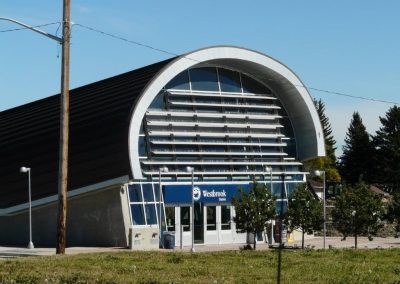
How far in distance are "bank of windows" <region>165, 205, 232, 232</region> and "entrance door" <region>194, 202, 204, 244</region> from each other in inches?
19.2

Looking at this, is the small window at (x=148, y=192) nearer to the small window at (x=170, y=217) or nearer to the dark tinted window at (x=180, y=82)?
the small window at (x=170, y=217)

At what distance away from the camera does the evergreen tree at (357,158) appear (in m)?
105

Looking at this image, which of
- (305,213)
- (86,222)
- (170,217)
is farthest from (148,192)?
(305,213)

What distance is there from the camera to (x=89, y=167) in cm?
4181

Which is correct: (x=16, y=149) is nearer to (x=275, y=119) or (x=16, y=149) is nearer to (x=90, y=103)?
(x=90, y=103)

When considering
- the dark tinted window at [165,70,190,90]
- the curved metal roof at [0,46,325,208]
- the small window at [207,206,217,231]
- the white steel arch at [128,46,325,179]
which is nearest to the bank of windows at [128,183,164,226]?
the white steel arch at [128,46,325,179]

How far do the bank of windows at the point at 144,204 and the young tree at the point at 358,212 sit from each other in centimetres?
1014

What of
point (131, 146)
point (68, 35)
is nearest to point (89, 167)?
point (131, 146)

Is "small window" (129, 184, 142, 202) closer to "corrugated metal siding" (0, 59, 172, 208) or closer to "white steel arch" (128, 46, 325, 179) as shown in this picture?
"white steel arch" (128, 46, 325, 179)

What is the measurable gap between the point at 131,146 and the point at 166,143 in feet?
13.1

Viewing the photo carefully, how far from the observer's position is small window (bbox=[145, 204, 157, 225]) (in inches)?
1693

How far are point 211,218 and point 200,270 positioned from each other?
1148 inches

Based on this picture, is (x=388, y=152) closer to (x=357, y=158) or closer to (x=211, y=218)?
(x=357, y=158)

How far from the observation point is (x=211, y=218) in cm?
4709
